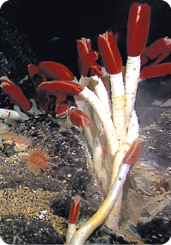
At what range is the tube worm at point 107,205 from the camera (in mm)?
834

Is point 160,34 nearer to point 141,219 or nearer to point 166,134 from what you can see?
point 166,134

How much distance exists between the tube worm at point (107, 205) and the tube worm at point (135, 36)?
1.21 ft

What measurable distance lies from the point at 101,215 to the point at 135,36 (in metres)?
0.86

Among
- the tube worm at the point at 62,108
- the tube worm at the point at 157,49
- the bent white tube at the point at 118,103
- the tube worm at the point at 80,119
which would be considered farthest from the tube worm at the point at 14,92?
the tube worm at the point at 157,49

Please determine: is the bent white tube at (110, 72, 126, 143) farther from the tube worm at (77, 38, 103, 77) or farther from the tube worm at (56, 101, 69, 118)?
the tube worm at (56, 101, 69, 118)

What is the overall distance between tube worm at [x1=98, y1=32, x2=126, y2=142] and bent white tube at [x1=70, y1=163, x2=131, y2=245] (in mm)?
254

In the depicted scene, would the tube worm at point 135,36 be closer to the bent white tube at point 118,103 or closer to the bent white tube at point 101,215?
the bent white tube at point 118,103

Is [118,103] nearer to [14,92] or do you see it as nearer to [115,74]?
[115,74]

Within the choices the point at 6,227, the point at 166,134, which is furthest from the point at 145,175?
the point at 6,227

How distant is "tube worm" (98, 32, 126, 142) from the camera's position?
94 centimetres

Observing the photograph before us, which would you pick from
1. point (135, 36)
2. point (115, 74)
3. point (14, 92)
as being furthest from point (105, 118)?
point (14, 92)

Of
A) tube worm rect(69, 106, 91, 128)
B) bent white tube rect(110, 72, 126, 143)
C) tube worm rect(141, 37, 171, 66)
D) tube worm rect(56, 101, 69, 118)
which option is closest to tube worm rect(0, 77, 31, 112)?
tube worm rect(56, 101, 69, 118)

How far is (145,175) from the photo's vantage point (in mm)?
1117

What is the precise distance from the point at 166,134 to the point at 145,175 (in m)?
0.38
